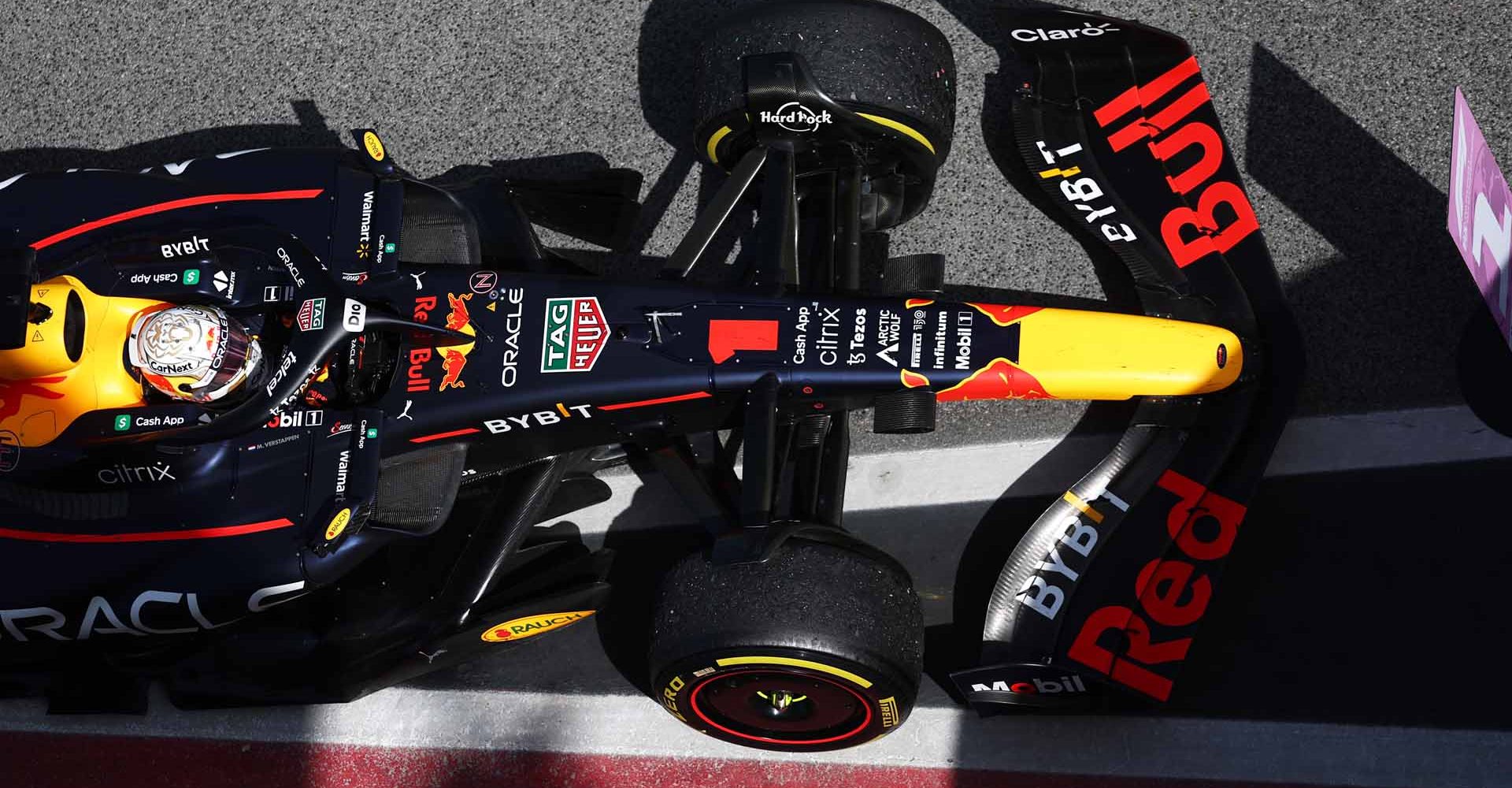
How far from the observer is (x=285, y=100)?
16.3ft

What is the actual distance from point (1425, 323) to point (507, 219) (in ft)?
9.14

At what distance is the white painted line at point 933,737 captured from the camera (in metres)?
3.59

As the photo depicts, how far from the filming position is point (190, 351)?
3.14 metres

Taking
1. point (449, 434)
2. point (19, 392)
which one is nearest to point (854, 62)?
Result: point (449, 434)

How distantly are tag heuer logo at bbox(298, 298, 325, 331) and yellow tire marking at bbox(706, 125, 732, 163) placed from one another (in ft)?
4.15

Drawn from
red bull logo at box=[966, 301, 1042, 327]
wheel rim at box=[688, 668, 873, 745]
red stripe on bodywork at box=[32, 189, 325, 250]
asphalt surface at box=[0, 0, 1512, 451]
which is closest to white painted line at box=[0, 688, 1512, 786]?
wheel rim at box=[688, 668, 873, 745]

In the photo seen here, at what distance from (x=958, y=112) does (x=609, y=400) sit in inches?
72.7

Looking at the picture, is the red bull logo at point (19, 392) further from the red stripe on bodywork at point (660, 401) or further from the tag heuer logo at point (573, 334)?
the red stripe on bodywork at point (660, 401)

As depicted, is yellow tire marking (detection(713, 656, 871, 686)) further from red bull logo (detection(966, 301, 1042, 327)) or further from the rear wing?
red bull logo (detection(966, 301, 1042, 327))

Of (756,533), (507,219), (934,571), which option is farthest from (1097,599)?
(507,219)

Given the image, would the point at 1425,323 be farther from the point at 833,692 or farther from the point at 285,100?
the point at 285,100

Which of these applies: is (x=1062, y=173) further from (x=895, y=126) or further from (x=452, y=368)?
(x=452, y=368)

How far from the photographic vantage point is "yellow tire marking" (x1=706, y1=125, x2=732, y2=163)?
12.6 ft

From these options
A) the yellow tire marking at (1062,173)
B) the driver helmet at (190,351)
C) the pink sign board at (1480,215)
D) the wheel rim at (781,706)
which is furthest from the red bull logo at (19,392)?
the pink sign board at (1480,215)
